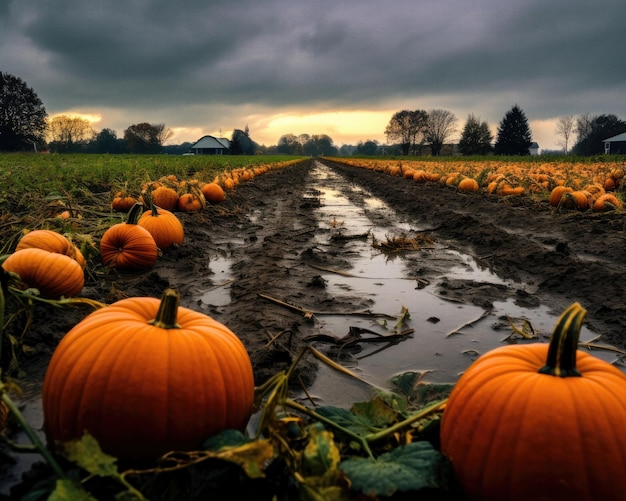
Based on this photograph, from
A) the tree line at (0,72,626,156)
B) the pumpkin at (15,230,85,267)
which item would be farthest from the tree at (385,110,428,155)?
the pumpkin at (15,230,85,267)

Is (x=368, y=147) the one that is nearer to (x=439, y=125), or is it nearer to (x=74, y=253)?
(x=439, y=125)

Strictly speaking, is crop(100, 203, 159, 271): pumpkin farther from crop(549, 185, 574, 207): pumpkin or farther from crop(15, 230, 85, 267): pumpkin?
crop(549, 185, 574, 207): pumpkin

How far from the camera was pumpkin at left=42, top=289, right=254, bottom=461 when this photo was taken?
5.75 feet

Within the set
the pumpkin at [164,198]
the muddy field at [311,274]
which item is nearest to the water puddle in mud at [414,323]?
the muddy field at [311,274]

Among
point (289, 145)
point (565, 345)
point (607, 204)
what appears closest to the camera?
point (565, 345)

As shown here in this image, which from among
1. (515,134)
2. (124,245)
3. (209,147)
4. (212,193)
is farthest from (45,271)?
(209,147)

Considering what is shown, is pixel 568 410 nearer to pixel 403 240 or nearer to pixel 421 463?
pixel 421 463

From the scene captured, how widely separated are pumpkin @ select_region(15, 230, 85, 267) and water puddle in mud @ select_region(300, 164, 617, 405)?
7.64ft

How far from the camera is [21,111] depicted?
79125 millimetres

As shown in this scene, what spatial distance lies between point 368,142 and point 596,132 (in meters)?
70.5

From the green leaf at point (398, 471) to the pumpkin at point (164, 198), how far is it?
27.1ft

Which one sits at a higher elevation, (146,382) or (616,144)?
(616,144)

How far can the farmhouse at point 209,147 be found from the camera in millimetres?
126400

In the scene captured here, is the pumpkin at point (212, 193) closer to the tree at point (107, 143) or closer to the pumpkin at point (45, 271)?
the pumpkin at point (45, 271)
